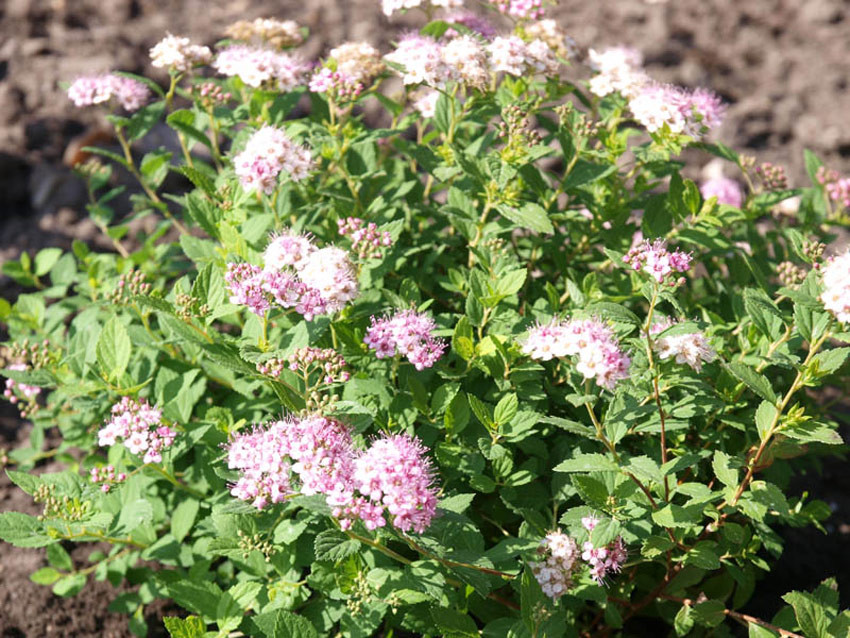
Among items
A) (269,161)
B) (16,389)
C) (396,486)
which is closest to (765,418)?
(396,486)

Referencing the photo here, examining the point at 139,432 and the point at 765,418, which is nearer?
the point at 765,418

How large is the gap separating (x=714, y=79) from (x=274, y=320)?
4009 mm

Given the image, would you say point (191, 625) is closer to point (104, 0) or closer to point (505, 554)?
point (505, 554)

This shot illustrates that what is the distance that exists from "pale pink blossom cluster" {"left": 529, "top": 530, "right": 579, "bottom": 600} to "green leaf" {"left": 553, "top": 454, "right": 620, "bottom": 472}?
0.23 metres

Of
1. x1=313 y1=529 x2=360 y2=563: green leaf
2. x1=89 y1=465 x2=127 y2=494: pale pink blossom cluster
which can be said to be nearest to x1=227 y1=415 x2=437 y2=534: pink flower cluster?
x1=313 y1=529 x2=360 y2=563: green leaf

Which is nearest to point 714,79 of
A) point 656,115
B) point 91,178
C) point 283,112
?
point 656,115

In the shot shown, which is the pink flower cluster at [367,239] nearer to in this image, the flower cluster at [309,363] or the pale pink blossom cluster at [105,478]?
the flower cluster at [309,363]

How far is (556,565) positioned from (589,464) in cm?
30

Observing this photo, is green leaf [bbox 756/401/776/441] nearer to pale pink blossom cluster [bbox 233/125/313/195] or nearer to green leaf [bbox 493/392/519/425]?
green leaf [bbox 493/392/519/425]

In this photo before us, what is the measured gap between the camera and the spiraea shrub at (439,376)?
7.06 feet

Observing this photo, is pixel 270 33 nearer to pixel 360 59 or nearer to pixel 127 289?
pixel 360 59

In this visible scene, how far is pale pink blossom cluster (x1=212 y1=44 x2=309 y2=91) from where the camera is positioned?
2811mm

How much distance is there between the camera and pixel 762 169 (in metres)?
3.05

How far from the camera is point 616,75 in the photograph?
2957 mm
